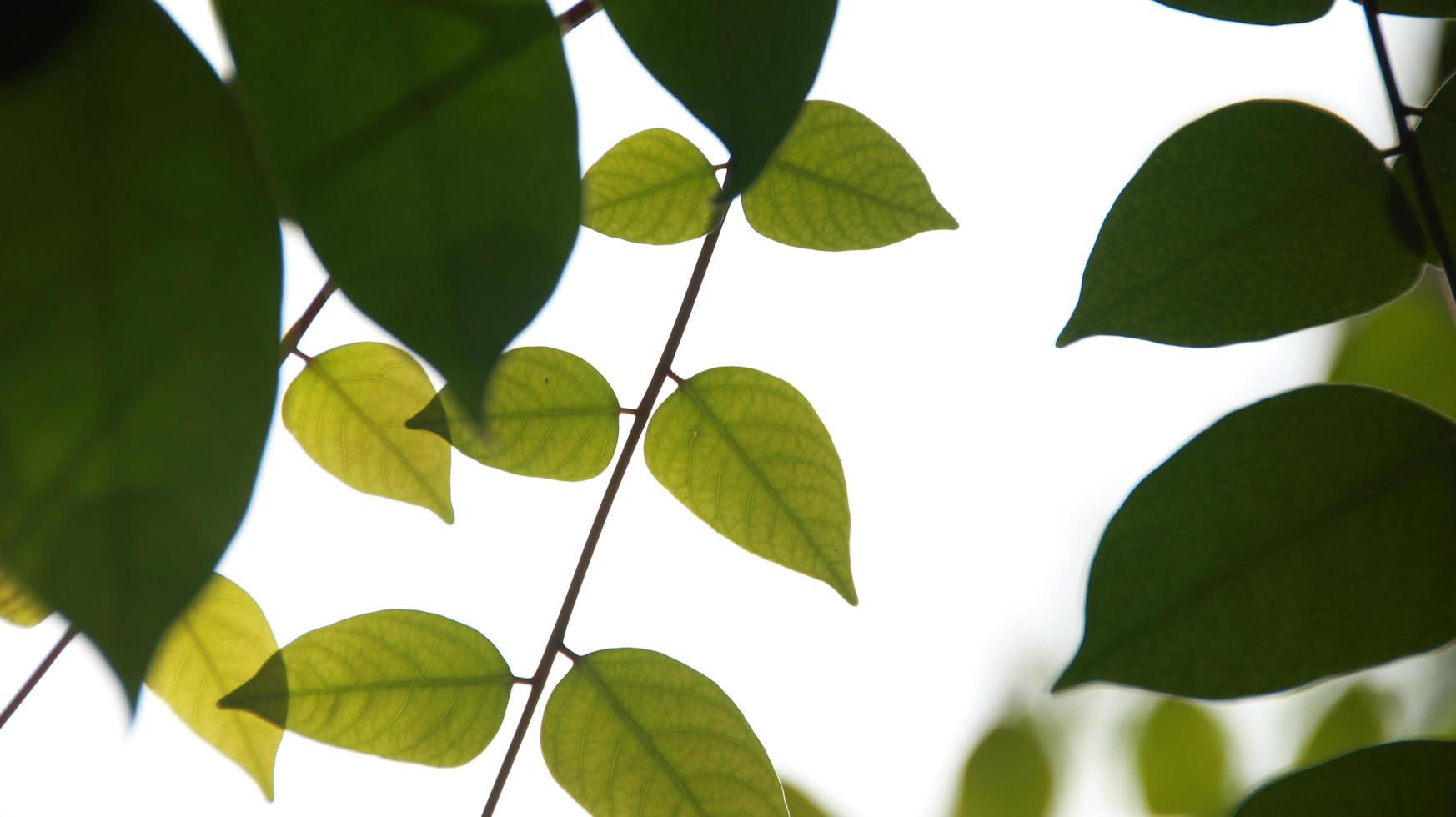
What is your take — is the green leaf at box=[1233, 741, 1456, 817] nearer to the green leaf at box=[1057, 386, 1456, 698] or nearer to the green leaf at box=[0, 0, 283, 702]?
the green leaf at box=[1057, 386, 1456, 698]

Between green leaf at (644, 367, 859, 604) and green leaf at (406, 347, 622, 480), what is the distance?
3cm

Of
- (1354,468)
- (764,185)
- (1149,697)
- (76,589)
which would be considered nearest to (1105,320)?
(1354,468)

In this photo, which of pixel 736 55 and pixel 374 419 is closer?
pixel 736 55

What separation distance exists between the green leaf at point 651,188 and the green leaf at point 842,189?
3 cm

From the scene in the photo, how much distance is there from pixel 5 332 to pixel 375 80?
3.9 inches

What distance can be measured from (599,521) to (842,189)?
202mm

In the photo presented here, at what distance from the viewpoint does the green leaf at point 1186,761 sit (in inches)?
28.5

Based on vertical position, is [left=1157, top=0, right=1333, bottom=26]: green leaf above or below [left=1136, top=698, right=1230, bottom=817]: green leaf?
above

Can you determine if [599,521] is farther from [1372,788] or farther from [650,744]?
[1372,788]

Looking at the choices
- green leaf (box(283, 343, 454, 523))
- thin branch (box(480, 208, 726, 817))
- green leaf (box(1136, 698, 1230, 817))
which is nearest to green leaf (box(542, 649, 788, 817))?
thin branch (box(480, 208, 726, 817))

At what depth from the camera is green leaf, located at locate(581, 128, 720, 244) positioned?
1.54ft

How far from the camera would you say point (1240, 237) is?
34cm

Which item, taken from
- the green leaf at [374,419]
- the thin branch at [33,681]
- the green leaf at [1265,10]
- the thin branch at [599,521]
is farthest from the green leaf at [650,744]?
the green leaf at [1265,10]

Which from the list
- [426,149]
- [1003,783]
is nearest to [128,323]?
[426,149]
